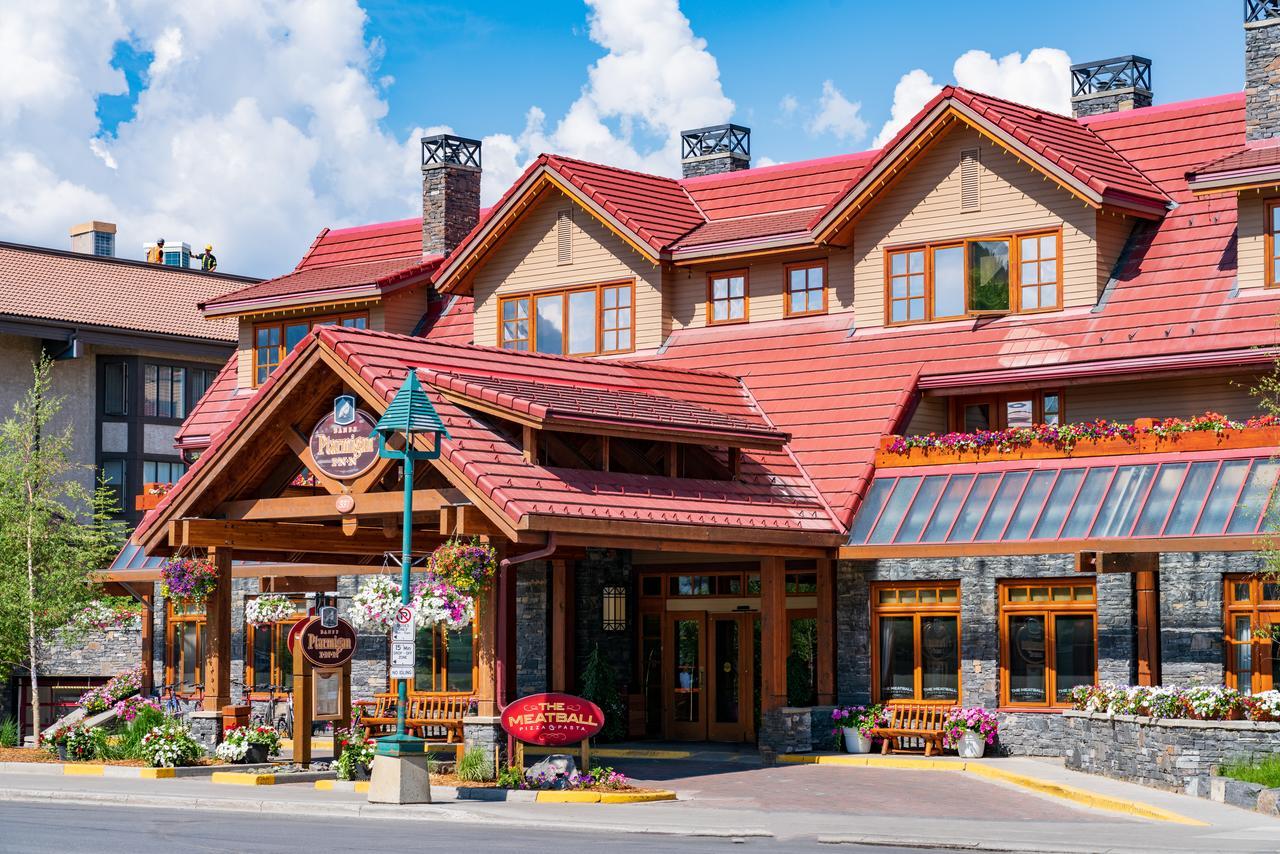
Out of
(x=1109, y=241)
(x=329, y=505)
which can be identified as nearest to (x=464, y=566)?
(x=329, y=505)

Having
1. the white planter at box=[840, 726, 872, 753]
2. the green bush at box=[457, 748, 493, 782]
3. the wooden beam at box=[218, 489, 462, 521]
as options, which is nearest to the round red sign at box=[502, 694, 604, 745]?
the green bush at box=[457, 748, 493, 782]

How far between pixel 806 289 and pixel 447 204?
994 centimetres

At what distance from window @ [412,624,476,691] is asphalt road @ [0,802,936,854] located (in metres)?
11.3

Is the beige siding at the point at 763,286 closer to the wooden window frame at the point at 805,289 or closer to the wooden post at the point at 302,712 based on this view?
the wooden window frame at the point at 805,289

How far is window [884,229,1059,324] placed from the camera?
31.7 metres

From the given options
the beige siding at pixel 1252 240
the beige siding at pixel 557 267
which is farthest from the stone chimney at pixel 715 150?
the beige siding at pixel 1252 240

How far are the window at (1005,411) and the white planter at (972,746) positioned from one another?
5.64 meters

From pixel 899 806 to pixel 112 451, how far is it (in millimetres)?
37866

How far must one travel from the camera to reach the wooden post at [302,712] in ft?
90.0

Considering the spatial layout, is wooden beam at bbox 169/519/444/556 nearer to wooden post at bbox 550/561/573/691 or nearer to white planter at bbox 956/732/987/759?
wooden post at bbox 550/561/573/691

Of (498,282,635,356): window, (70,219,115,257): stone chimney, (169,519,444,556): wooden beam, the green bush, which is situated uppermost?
(70,219,115,257): stone chimney

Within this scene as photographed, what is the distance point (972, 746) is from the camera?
28.0 meters

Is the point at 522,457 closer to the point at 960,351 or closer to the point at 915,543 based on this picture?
the point at 915,543

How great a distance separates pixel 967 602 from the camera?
28.8 metres
